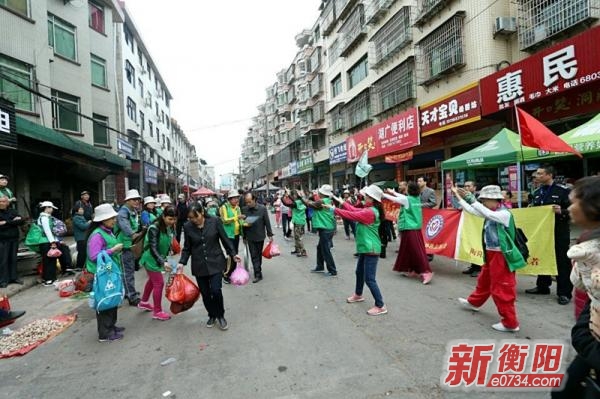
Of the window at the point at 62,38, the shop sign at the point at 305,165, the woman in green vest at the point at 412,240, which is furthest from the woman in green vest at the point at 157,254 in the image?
the shop sign at the point at 305,165

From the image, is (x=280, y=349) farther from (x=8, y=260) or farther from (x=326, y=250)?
(x=8, y=260)

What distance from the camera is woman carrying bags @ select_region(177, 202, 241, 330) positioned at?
14.7 feet

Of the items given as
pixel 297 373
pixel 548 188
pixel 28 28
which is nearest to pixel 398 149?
pixel 548 188

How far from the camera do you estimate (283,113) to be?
157ft

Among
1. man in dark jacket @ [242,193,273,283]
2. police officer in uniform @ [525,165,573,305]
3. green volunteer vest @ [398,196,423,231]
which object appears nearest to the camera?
police officer in uniform @ [525,165,573,305]

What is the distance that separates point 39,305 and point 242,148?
108584 millimetres

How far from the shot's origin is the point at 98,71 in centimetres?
1942

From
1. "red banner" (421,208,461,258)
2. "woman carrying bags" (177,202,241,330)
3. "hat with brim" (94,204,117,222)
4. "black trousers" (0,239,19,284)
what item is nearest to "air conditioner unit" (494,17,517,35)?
"red banner" (421,208,461,258)

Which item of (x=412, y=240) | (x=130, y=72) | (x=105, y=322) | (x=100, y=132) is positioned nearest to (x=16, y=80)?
(x=100, y=132)

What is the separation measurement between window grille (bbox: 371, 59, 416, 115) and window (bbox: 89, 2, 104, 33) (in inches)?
603

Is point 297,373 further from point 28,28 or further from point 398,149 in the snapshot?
point 28,28

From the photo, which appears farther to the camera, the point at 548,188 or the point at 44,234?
the point at 44,234

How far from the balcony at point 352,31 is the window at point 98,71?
1455 cm

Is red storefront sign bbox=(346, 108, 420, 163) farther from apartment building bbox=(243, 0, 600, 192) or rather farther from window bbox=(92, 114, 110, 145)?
window bbox=(92, 114, 110, 145)
